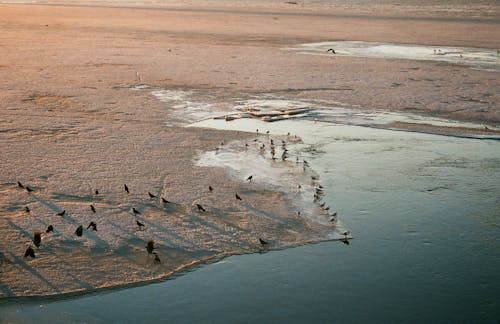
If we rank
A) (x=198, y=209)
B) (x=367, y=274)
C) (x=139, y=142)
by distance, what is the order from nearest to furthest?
1. (x=367, y=274)
2. (x=198, y=209)
3. (x=139, y=142)

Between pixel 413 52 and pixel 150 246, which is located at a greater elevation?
pixel 413 52

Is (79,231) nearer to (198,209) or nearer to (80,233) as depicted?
(80,233)

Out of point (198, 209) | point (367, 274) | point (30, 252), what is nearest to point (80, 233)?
point (30, 252)

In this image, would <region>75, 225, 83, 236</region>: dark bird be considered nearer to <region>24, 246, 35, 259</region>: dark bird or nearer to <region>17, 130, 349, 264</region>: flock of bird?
<region>17, 130, 349, 264</region>: flock of bird

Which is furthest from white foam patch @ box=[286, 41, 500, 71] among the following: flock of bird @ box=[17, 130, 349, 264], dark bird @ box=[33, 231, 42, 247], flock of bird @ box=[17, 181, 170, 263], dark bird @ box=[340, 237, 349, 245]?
dark bird @ box=[33, 231, 42, 247]

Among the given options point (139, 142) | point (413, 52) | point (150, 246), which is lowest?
point (150, 246)

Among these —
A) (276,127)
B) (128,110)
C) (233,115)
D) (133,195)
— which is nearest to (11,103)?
Result: (128,110)

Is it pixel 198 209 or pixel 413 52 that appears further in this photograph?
pixel 413 52
